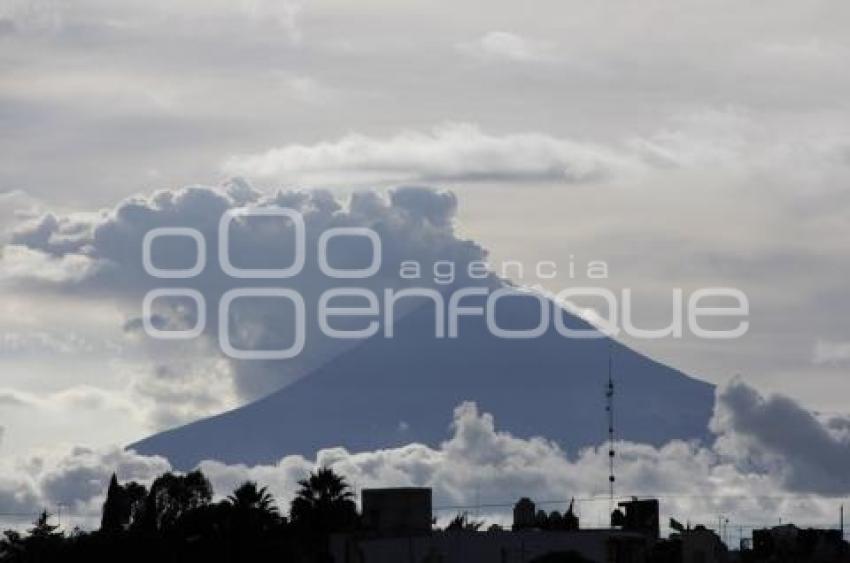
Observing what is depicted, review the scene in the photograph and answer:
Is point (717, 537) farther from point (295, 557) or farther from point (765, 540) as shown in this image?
point (295, 557)

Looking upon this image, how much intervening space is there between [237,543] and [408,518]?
45.7ft

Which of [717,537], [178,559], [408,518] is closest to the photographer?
[717,537]

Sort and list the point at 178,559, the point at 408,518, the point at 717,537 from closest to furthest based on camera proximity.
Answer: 1. the point at 717,537
2. the point at 408,518
3. the point at 178,559

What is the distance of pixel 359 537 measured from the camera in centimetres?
17688

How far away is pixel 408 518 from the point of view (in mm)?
181875

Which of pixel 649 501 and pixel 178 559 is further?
pixel 178 559

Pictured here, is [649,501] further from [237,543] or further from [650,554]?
[237,543]

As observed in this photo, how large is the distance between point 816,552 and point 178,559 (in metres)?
47.1

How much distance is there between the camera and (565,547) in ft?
562

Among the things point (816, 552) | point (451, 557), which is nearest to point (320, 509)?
point (451, 557)

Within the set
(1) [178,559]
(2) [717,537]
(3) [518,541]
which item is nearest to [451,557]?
(3) [518,541]

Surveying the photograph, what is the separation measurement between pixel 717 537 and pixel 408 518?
72.8 ft

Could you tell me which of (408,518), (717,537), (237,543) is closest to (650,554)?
(717,537)

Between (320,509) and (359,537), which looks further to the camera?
(320,509)
